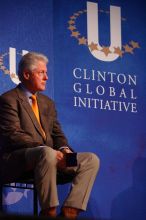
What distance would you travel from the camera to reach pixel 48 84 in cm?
382

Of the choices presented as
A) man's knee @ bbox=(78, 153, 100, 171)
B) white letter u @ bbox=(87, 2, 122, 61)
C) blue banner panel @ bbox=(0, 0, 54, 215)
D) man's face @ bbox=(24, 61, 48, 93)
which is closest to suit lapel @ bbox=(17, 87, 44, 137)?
man's face @ bbox=(24, 61, 48, 93)

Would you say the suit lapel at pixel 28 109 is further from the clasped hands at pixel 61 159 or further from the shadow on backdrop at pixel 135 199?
the shadow on backdrop at pixel 135 199

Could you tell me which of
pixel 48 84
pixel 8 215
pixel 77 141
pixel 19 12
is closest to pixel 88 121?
pixel 77 141

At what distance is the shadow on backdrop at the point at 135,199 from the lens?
158 inches

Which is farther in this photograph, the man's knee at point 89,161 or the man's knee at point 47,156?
the man's knee at point 89,161

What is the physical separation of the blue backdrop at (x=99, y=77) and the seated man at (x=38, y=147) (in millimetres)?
575

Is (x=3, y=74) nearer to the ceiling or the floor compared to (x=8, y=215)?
nearer to the ceiling

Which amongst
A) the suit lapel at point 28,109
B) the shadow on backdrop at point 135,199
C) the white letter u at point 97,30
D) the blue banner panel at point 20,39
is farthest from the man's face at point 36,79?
the shadow on backdrop at point 135,199

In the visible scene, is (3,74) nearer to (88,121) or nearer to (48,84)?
(48,84)

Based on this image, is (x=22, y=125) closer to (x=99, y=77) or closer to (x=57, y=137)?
(x=57, y=137)

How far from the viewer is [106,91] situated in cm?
410

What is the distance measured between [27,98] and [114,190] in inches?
55.9

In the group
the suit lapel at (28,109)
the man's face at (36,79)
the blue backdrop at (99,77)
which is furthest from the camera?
the blue backdrop at (99,77)

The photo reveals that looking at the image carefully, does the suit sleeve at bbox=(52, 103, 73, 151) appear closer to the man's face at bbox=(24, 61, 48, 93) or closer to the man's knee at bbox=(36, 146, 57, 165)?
the man's face at bbox=(24, 61, 48, 93)
